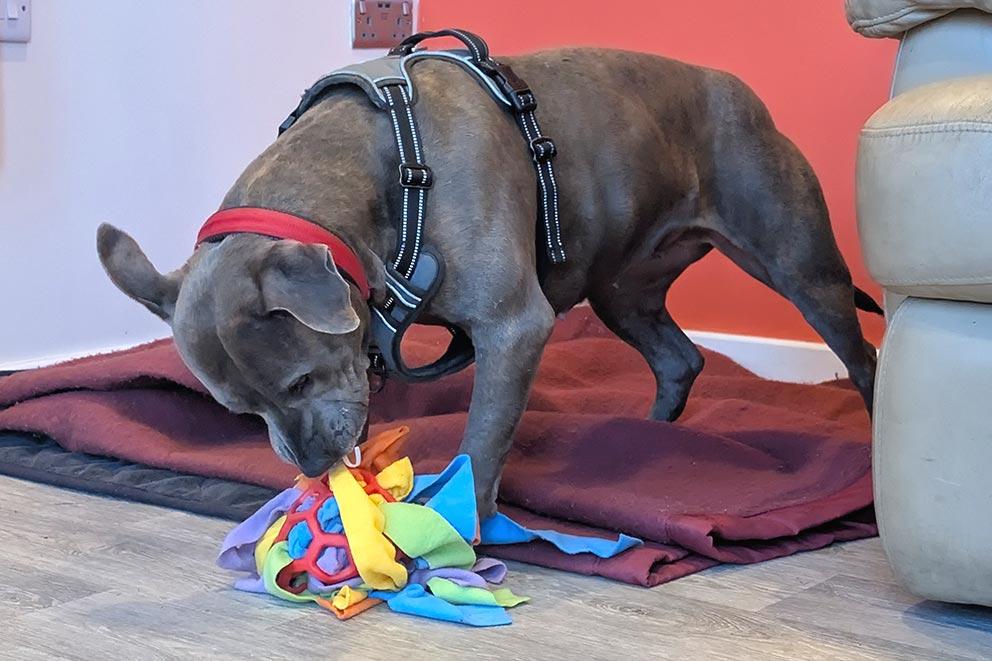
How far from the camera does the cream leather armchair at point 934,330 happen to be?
160 cm

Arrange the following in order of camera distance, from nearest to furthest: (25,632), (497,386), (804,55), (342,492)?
1. (25,632)
2. (342,492)
3. (497,386)
4. (804,55)

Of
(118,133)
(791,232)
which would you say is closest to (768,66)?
(791,232)

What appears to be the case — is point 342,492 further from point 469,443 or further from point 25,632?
point 25,632

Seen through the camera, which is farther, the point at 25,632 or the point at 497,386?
the point at 497,386

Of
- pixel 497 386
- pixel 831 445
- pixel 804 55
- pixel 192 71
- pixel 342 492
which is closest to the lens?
pixel 342 492

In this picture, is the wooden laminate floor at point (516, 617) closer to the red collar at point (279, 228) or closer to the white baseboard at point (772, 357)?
the red collar at point (279, 228)

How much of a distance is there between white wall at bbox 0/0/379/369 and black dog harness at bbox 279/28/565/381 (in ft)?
4.66

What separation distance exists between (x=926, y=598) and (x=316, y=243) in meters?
0.97

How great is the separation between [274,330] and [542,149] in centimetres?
62

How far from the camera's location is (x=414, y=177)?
1966 mm

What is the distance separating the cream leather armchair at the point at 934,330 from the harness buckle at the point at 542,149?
569 mm

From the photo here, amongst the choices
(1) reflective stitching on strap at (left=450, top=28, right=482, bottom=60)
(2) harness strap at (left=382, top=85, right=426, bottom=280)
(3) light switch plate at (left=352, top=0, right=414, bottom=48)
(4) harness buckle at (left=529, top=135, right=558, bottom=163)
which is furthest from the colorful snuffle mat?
(3) light switch plate at (left=352, top=0, right=414, bottom=48)

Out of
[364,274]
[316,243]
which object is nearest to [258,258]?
[316,243]

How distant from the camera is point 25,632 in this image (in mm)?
1719
